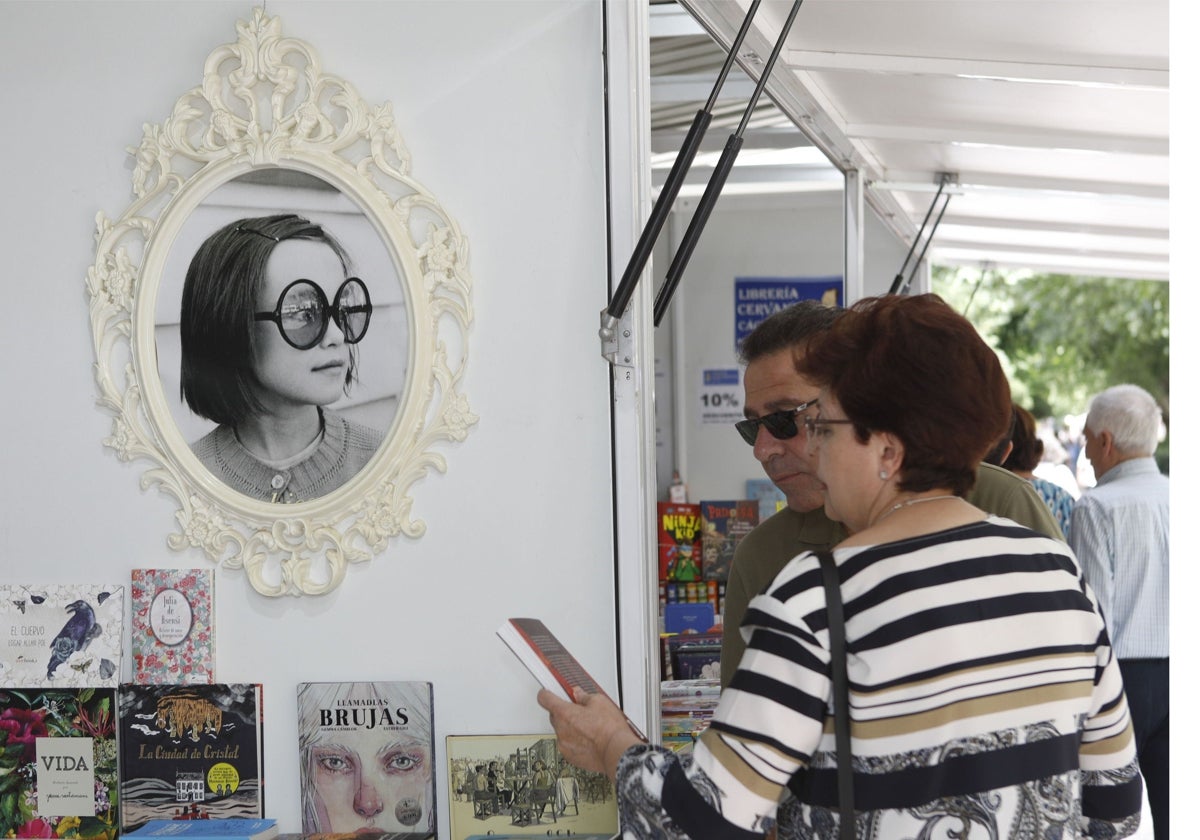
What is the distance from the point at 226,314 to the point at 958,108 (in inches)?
119

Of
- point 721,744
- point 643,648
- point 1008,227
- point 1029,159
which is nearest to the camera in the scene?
point 721,744

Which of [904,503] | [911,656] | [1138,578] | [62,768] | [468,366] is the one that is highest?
[468,366]

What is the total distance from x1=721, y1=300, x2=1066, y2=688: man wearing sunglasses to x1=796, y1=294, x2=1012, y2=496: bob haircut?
0.56 metres

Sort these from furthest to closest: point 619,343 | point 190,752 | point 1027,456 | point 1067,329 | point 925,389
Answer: point 1067,329, point 1027,456, point 190,752, point 619,343, point 925,389

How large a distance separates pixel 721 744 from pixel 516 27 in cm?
148

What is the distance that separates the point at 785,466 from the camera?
2412mm

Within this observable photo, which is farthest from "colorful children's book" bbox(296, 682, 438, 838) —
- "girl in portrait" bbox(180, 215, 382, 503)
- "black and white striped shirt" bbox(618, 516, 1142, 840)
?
"black and white striped shirt" bbox(618, 516, 1142, 840)

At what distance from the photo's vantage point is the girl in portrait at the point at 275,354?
2484 mm

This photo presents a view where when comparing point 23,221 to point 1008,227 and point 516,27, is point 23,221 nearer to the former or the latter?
point 516,27

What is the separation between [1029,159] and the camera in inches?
216

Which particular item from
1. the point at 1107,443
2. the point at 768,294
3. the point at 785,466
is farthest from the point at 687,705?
the point at 768,294

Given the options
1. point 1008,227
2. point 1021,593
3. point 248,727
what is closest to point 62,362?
point 248,727

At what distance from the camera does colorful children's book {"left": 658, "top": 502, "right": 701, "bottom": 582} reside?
15.1 ft

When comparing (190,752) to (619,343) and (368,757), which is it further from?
(619,343)
